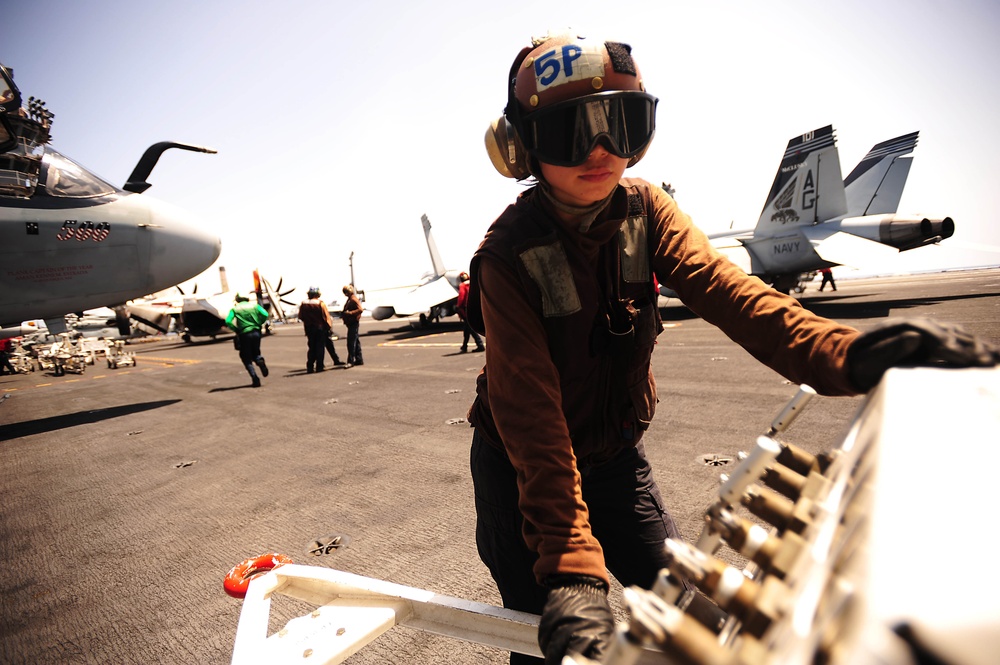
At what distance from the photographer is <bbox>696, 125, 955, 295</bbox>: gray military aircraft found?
12.9 metres

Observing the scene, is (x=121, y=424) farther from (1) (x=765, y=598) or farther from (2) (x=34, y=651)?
(1) (x=765, y=598)

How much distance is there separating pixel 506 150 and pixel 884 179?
2110cm

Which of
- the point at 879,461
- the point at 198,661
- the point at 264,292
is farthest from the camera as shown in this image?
the point at 264,292

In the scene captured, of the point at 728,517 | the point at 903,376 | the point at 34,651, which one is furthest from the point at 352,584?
the point at 34,651

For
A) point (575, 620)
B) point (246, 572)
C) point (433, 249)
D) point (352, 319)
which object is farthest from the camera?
point (433, 249)

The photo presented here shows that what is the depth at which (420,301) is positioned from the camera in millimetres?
20266

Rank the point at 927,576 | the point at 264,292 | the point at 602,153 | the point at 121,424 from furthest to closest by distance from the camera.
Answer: the point at 264,292
the point at 121,424
the point at 602,153
the point at 927,576

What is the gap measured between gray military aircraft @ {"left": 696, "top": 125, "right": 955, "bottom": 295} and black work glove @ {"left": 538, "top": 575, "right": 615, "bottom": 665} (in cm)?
1372

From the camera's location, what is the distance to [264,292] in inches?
1231

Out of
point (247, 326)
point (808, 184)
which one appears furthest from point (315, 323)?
point (808, 184)

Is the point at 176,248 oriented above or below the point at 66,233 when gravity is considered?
below

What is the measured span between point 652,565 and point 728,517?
3.25ft

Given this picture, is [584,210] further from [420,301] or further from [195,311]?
[195,311]

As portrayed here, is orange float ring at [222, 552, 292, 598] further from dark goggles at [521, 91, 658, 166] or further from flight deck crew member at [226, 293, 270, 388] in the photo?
flight deck crew member at [226, 293, 270, 388]
